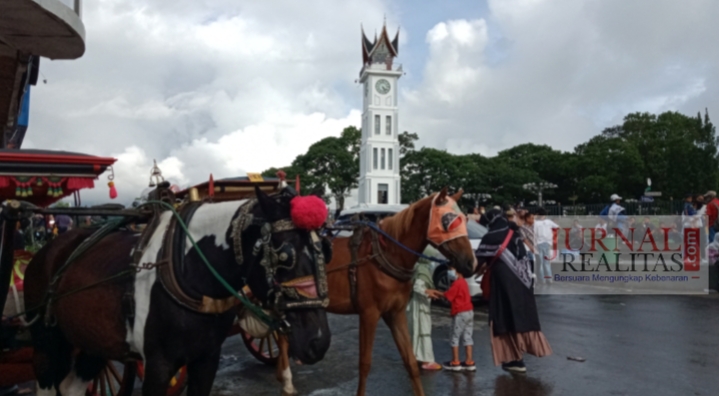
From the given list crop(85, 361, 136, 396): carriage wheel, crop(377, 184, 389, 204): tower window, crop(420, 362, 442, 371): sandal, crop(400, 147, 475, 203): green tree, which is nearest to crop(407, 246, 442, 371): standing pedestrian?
crop(420, 362, 442, 371): sandal

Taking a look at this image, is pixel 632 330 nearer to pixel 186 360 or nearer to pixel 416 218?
pixel 416 218

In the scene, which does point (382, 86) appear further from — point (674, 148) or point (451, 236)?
point (451, 236)

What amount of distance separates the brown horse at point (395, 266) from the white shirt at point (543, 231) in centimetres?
907

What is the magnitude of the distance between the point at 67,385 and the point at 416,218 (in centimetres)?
323

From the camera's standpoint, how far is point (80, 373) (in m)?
4.00

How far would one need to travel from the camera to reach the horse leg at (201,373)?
3359 millimetres

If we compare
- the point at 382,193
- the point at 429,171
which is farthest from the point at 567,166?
the point at 382,193

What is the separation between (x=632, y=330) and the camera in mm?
9086

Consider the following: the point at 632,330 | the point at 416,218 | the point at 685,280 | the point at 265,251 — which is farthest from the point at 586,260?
the point at 265,251

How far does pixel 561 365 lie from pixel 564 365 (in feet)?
0.12

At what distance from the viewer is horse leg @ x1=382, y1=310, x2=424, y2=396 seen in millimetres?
5266

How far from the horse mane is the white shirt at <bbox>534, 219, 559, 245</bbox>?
9152 mm

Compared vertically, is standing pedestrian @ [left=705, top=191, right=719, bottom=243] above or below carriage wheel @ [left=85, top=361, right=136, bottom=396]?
above

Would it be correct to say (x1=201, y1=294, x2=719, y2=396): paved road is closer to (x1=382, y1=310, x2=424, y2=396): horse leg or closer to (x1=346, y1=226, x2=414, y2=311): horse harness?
(x1=382, y1=310, x2=424, y2=396): horse leg
